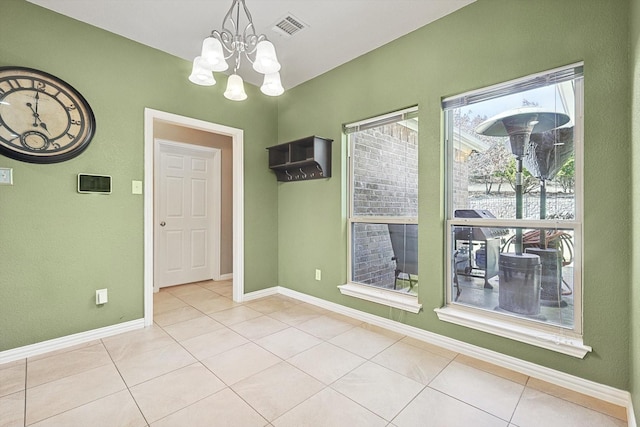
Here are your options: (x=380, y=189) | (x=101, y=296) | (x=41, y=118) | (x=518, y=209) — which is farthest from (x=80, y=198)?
(x=518, y=209)

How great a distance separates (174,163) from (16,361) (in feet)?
9.42

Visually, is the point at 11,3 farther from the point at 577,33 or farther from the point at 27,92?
the point at 577,33

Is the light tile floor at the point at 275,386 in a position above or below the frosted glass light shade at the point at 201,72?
below

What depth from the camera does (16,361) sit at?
A: 219 cm

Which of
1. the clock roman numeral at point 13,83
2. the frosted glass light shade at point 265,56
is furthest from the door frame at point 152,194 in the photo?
the frosted glass light shade at point 265,56

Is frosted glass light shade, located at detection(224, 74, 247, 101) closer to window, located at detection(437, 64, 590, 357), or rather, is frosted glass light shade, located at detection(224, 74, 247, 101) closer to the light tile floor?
window, located at detection(437, 64, 590, 357)

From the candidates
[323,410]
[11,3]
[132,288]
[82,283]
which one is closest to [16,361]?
[82,283]

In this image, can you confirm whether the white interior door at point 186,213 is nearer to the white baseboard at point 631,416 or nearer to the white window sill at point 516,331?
the white window sill at point 516,331

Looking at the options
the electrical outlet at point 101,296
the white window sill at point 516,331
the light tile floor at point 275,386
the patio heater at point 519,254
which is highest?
the patio heater at point 519,254

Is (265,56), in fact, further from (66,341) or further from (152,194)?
(66,341)

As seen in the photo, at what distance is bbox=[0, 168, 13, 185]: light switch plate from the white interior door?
2.04 meters

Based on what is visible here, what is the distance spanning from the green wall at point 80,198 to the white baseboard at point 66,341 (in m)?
0.04

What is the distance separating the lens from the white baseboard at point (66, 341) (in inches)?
86.7

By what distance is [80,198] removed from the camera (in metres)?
2.50
